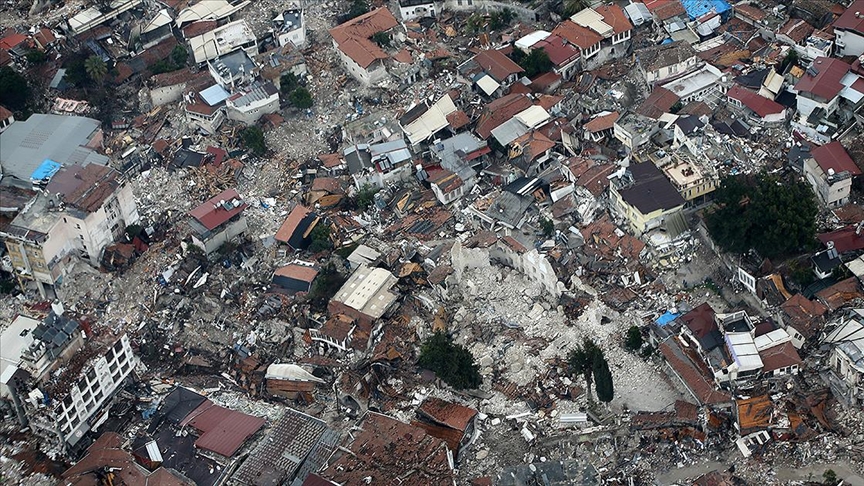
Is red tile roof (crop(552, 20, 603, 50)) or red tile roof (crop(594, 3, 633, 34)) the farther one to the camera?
red tile roof (crop(594, 3, 633, 34))

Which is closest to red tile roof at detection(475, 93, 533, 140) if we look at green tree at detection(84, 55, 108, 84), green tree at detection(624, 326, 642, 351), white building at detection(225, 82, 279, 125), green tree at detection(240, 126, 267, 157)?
green tree at detection(240, 126, 267, 157)

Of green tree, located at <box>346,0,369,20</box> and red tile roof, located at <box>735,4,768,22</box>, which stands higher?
green tree, located at <box>346,0,369,20</box>

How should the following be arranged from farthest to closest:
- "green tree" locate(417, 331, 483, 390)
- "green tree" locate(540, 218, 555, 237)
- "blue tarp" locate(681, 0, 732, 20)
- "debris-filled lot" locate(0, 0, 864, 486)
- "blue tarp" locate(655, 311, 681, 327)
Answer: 1. "blue tarp" locate(681, 0, 732, 20)
2. "green tree" locate(540, 218, 555, 237)
3. "blue tarp" locate(655, 311, 681, 327)
4. "green tree" locate(417, 331, 483, 390)
5. "debris-filled lot" locate(0, 0, 864, 486)

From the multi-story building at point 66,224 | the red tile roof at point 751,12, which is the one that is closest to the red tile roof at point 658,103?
the red tile roof at point 751,12

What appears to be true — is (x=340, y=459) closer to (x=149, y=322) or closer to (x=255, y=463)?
(x=255, y=463)

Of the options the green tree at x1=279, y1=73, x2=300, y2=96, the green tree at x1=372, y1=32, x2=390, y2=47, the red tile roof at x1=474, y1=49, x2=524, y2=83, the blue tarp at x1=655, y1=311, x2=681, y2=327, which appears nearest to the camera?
the blue tarp at x1=655, y1=311, x2=681, y2=327

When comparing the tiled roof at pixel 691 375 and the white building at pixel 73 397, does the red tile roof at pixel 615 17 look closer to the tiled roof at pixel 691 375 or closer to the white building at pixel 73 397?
the tiled roof at pixel 691 375

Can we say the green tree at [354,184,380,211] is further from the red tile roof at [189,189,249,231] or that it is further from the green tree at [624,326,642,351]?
the green tree at [624,326,642,351]

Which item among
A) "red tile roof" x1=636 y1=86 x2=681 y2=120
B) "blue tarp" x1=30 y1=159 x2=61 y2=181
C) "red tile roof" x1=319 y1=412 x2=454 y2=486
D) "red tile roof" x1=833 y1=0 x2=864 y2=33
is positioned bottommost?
"red tile roof" x1=319 y1=412 x2=454 y2=486
